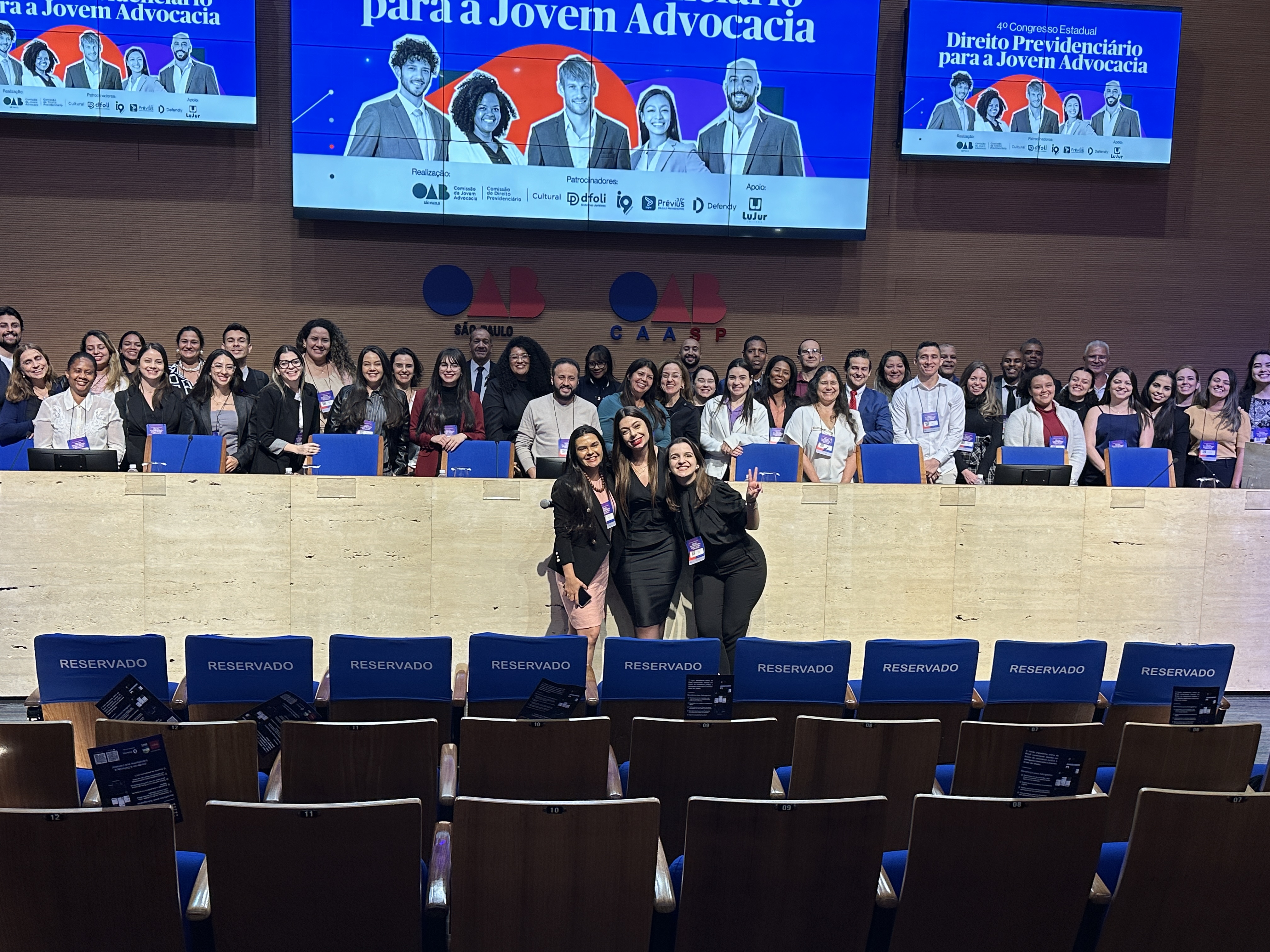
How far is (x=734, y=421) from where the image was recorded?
6.44m

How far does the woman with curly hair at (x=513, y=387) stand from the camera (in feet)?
22.8

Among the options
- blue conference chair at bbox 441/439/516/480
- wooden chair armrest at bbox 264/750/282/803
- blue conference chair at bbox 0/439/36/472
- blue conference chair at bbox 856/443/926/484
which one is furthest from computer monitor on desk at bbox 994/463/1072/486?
blue conference chair at bbox 0/439/36/472

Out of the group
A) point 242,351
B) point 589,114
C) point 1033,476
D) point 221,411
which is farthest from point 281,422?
point 1033,476

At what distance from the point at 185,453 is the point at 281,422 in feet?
2.17

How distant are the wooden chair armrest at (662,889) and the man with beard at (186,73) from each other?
744cm

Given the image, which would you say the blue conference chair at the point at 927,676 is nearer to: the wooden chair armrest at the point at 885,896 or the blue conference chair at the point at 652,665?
the blue conference chair at the point at 652,665

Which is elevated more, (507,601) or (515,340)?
(515,340)

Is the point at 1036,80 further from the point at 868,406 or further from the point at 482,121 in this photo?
the point at 482,121

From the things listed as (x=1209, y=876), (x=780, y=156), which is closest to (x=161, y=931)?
(x=1209, y=876)

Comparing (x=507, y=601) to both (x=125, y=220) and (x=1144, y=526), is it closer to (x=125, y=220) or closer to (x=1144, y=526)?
(x=1144, y=526)

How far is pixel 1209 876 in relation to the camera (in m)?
2.22

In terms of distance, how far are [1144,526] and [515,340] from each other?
13.6ft

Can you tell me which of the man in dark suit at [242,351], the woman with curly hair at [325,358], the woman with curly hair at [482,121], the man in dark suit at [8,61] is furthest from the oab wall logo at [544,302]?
the man in dark suit at [8,61]

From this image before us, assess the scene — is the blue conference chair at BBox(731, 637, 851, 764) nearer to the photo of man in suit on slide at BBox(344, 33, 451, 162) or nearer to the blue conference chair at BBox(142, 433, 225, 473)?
the blue conference chair at BBox(142, 433, 225, 473)
